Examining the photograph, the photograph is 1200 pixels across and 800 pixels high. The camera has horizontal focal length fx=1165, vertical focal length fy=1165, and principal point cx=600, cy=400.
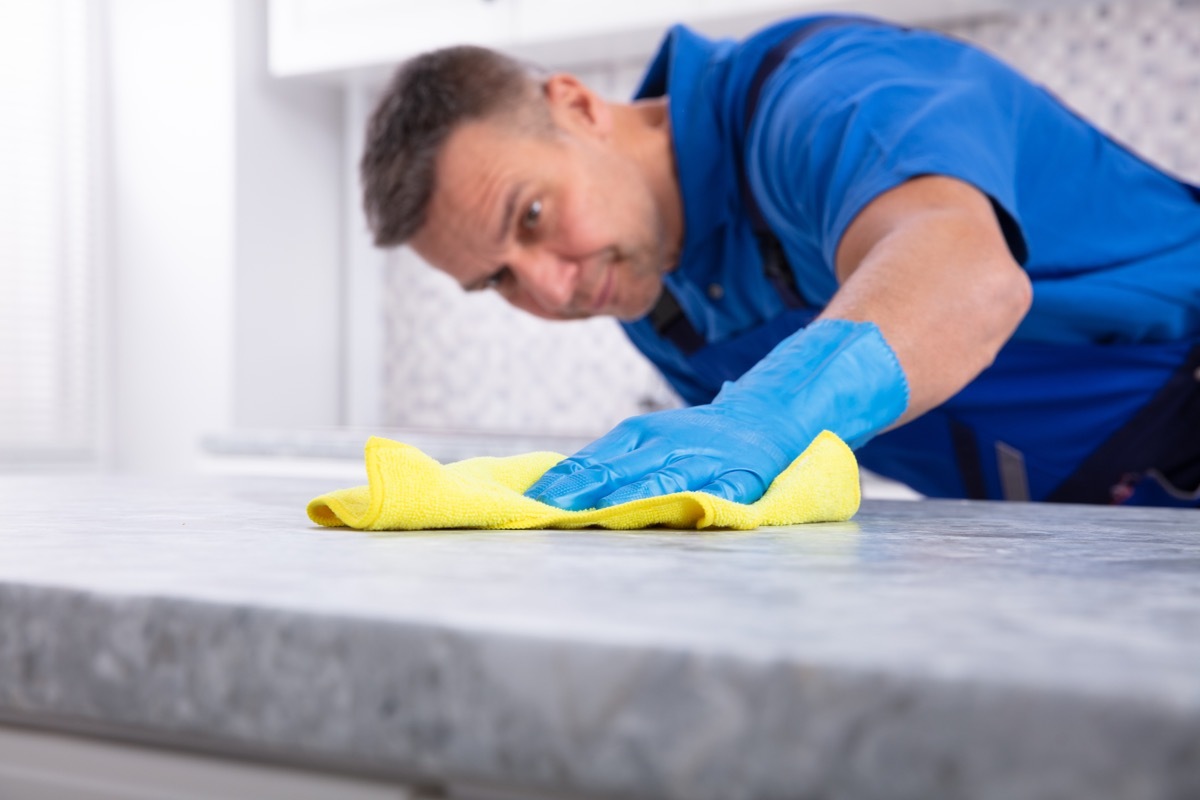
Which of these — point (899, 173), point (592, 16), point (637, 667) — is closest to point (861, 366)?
point (899, 173)

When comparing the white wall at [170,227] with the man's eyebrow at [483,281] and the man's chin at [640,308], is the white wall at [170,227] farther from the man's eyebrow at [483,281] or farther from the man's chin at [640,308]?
the man's chin at [640,308]

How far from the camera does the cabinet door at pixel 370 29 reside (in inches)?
99.7

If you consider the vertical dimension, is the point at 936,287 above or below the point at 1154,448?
above

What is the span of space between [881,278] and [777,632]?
1.88 ft

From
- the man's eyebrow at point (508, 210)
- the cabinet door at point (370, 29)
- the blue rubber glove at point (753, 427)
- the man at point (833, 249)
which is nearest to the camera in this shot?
the blue rubber glove at point (753, 427)

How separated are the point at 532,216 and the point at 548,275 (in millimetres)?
81

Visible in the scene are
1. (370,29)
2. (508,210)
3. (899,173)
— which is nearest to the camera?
(899,173)

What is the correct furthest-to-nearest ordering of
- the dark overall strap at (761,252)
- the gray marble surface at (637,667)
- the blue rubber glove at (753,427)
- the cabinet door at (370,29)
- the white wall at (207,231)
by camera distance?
the white wall at (207,231) → the cabinet door at (370,29) → the dark overall strap at (761,252) → the blue rubber glove at (753,427) → the gray marble surface at (637,667)

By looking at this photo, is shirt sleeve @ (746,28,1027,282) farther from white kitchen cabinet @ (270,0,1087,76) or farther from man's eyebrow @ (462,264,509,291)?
white kitchen cabinet @ (270,0,1087,76)

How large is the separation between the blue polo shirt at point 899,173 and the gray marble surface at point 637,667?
0.61 metres

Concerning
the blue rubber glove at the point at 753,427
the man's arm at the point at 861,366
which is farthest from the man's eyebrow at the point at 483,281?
the blue rubber glove at the point at 753,427

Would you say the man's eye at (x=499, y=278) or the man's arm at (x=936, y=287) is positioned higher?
the man's arm at (x=936, y=287)

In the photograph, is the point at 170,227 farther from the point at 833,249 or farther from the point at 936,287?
the point at 936,287

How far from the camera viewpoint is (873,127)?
0.92 meters
